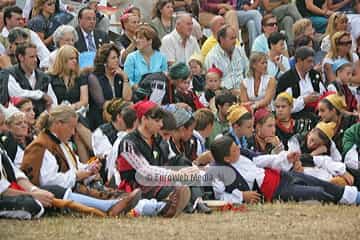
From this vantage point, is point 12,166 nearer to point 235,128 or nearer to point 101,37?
point 235,128

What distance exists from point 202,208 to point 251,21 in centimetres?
672

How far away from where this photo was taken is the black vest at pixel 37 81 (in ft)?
44.5

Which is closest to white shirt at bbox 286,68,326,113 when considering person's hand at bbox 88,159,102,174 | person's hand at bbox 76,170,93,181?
person's hand at bbox 88,159,102,174

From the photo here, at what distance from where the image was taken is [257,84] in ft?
50.3

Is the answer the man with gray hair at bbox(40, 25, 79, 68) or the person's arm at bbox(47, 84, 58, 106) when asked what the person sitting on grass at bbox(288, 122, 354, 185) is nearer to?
the person's arm at bbox(47, 84, 58, 106)

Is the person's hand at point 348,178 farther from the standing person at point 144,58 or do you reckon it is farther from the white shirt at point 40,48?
the white shirt at point 40,48

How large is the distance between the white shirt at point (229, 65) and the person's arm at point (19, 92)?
2966 millimetres

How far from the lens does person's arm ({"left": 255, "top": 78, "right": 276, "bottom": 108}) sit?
49.6 feet

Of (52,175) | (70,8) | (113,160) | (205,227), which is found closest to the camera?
(205,227)

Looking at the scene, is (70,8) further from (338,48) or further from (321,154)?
(321,154)

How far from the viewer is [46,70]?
14.8 m

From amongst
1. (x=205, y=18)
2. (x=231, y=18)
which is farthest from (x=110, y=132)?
(x=205, y=18)

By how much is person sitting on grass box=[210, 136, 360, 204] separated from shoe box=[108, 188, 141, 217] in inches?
46.7

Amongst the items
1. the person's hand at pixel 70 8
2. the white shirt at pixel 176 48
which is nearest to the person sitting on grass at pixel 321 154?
the white shirt at pixel 176 48
